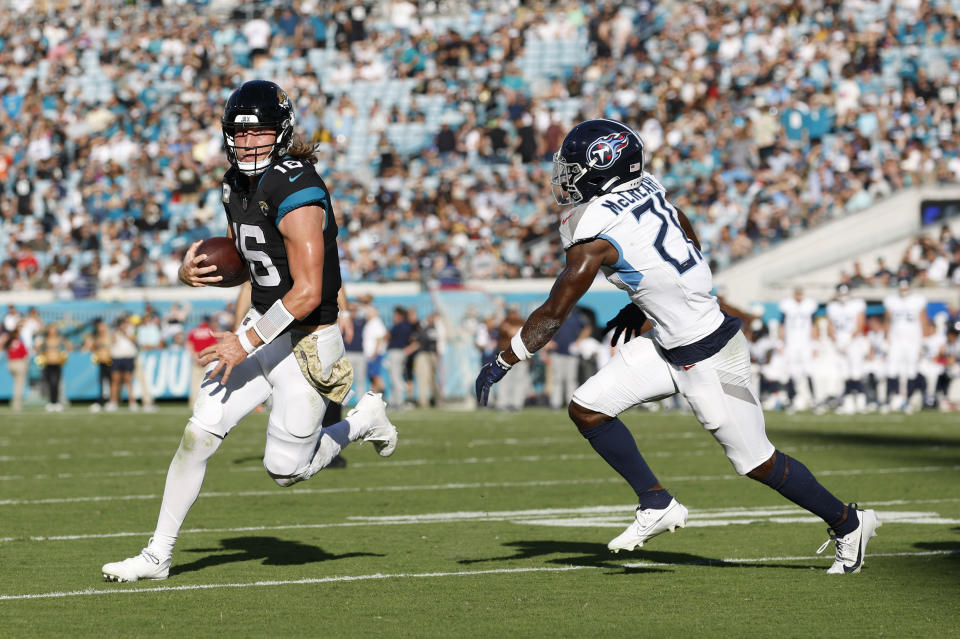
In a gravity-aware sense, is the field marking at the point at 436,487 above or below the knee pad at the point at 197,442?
below

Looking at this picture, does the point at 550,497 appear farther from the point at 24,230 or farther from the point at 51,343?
the point at 24,230

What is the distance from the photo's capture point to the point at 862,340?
1980cm

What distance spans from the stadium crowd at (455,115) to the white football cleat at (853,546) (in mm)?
17292

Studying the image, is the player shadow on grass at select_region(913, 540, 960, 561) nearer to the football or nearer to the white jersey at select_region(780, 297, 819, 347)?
the football

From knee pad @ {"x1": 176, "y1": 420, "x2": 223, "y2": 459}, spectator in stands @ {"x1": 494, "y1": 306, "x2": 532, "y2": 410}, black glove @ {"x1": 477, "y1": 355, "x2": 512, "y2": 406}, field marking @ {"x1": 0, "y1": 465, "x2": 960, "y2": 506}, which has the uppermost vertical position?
black glove @ {"x1": 477, "y1": 355, "x2": 512, "y2": 406}

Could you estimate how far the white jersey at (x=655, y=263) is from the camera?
5.97 meters

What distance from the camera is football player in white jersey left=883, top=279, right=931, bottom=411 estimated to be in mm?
19562

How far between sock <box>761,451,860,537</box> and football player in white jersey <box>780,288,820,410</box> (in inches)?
555

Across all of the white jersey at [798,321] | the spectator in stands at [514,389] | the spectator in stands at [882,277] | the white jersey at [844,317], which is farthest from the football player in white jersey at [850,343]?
the spectator in stands at [514,389]

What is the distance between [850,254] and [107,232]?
1464 cm

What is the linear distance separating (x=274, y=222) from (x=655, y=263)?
5.15 ft

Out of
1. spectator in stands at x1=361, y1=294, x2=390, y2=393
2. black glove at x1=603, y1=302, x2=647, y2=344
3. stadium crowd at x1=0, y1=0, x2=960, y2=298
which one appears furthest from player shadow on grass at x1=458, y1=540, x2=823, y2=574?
stadium crowd at x1=0, y1=0, x2=960, y2=298

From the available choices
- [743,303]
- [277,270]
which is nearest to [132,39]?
[743,303]

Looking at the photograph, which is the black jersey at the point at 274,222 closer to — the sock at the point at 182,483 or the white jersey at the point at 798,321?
the sock at the point at 182,483
